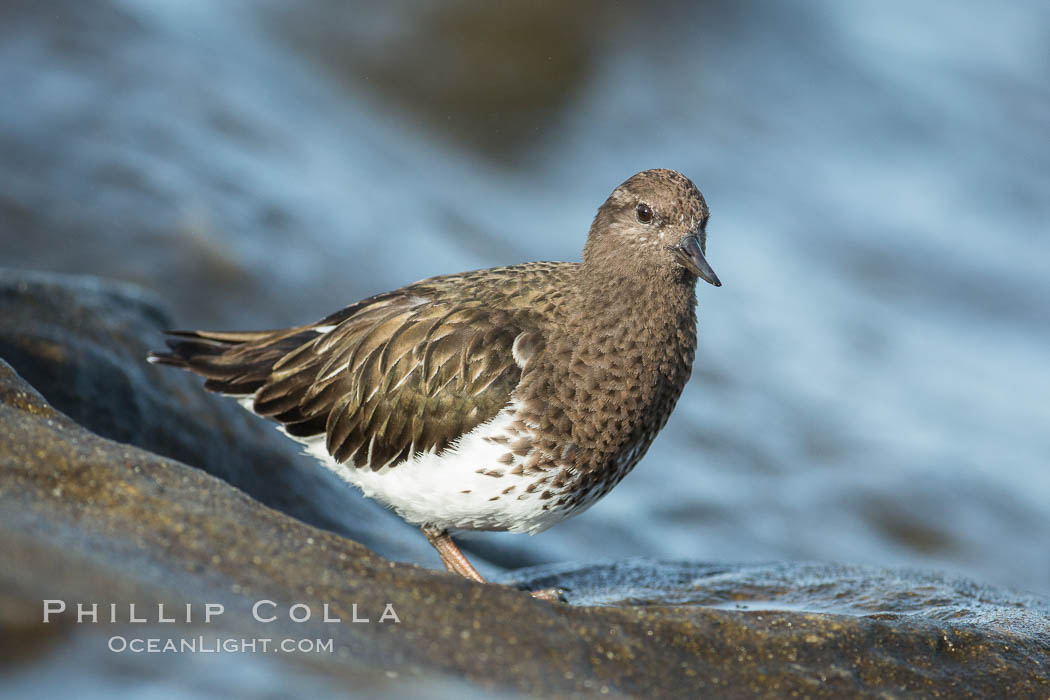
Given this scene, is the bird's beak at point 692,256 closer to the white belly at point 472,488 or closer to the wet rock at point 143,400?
the white belly at point 472,488

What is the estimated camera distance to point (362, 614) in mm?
2986

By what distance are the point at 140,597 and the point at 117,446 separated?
2.84 feet

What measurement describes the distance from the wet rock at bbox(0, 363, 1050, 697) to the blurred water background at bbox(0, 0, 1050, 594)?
126 inches

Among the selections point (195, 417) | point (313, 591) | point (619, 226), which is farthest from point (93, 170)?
point (313, 591)

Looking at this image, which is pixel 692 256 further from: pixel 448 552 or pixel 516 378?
pixel 448 552

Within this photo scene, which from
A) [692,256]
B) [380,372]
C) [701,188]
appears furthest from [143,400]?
[701,188]

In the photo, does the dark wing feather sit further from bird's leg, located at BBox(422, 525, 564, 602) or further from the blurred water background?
the blurred water background

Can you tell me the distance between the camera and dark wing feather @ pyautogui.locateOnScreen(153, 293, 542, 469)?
460 centimetres

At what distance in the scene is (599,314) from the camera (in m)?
4.64

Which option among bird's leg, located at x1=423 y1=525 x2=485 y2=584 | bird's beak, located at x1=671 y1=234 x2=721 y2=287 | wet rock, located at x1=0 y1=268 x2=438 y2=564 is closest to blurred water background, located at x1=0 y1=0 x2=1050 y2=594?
wet rock, located at x1=0 y1=268 x2=438 y2=564

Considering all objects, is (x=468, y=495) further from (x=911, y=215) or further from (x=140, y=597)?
(x=911, y=215)

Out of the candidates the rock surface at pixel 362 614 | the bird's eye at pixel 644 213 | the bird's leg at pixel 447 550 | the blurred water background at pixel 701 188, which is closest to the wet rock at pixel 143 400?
the bird's leg at pixel 447 550

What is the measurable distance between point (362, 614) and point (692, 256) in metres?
2.21

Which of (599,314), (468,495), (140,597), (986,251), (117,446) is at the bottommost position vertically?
(140,597)
